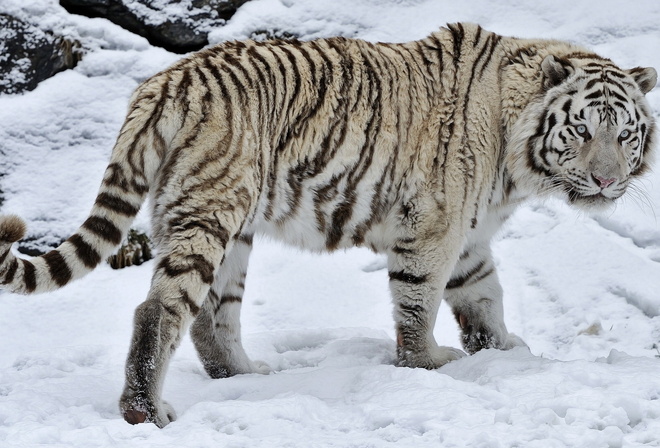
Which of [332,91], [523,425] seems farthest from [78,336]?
[523,425]

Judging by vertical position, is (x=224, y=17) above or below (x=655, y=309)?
above

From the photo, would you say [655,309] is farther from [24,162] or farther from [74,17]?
[74,17]

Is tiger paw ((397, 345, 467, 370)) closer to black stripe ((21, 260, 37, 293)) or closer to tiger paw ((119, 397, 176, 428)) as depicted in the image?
tiger paw ((119, 397, 176, 428))

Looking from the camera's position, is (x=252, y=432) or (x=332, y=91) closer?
(x=252, y=432)

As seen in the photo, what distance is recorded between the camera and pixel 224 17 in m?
8.71

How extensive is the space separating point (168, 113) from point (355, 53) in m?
1.26

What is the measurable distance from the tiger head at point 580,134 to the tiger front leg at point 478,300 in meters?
0.63

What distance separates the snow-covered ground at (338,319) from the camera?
342cm

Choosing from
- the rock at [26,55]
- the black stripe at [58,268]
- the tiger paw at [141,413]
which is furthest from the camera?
the rock at [26,55]

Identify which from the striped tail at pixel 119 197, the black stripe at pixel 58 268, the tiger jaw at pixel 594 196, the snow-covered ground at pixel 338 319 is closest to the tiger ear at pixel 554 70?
the tiger jaw at pixel 594 196

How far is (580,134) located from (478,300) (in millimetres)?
1227

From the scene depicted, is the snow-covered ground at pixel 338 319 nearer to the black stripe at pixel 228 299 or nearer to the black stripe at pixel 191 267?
the black stripe at pixel 228 299

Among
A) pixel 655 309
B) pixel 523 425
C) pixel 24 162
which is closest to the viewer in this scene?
pixel 523 425

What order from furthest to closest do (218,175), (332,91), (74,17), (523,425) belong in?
1. (74,17)
2. (332,91)
3. (218,175)
4. (523,425)
